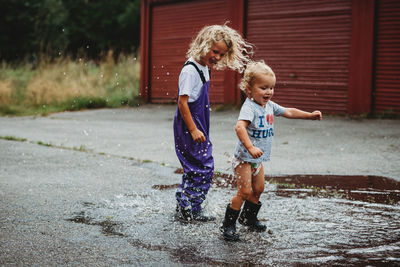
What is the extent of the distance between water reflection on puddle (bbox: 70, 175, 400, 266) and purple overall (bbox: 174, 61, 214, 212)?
223mm

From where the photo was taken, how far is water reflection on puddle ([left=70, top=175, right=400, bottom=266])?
3.37m

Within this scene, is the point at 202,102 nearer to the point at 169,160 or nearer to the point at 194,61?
the point at 194,61

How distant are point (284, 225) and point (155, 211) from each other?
1.14 metres

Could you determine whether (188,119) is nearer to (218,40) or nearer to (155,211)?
(218,40)

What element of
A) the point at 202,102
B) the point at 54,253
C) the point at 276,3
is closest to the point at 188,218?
the point at 202,102

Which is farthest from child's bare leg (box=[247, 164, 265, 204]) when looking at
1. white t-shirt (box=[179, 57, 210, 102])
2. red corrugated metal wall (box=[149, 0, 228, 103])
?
red corrugated metal wall (box=[149, 0, 228, 103])

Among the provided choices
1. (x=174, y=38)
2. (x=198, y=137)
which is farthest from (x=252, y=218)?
(x=174, y=38)

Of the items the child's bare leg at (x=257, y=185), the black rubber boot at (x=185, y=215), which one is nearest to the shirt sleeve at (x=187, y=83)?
the child's bare leg at (x=257, y=185)

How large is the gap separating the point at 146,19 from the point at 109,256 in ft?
48.9

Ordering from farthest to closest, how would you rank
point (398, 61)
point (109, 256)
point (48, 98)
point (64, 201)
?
point (48, 98) → point (398, 61) → point (64, 201) → point (109, 256)

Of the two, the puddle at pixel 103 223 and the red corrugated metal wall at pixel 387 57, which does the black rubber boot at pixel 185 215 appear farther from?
the red corrugated metal wall at pixel 387 57

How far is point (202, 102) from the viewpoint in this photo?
430 cm

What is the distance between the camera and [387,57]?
11.7m

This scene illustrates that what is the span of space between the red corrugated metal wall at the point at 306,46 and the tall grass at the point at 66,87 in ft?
13.9
